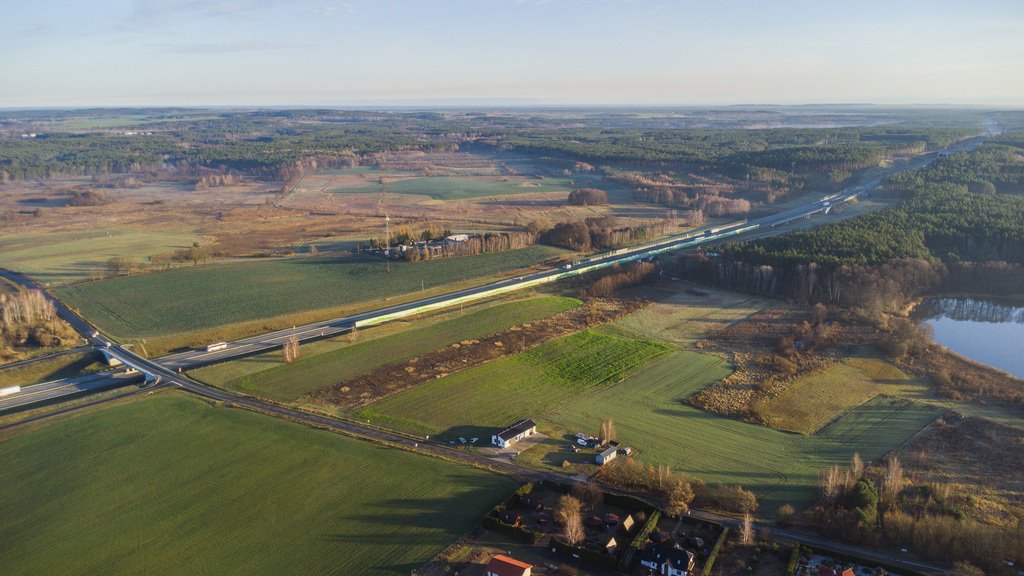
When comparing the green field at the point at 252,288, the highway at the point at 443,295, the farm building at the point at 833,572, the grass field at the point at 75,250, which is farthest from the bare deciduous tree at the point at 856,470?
the grass field at the point at 75,250

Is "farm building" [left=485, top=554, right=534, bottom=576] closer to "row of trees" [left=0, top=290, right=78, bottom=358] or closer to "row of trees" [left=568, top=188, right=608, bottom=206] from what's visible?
"row of trees" [left=0, top=290, right=78, bottom=358]

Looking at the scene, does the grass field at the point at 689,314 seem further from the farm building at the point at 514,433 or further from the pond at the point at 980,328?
the farm building at the point at 514,433

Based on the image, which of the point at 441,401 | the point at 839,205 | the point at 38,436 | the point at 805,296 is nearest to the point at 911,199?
the point at 839,205

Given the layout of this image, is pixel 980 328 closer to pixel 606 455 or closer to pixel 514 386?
pixel 514 386

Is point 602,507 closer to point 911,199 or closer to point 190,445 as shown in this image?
point 190,445

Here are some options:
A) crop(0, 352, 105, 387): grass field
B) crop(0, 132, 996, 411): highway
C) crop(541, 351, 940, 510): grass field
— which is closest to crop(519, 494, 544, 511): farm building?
crop(541, 351, 940, 510): grass field

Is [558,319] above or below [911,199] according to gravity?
below
